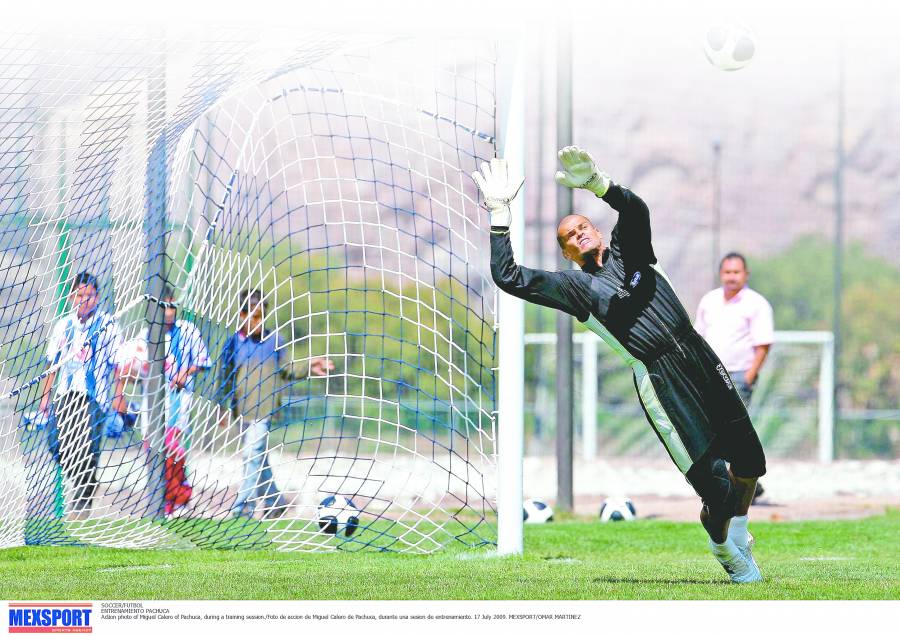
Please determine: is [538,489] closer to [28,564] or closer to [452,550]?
[452,550]

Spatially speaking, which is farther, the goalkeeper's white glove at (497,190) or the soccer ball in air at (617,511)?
the soccer ball in air at (617,511)

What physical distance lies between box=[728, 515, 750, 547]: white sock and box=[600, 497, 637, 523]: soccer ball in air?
384cm

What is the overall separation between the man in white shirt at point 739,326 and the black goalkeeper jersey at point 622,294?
13.1 feet

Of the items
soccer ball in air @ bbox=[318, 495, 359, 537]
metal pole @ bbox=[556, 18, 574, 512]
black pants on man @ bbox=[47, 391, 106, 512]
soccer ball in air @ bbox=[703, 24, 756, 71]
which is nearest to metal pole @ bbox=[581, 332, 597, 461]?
metal pole @ bbox=[556, 18, 574, 512]

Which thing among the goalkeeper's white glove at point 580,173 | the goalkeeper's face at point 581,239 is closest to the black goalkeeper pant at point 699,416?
the goalkeeper's face at point 581,239

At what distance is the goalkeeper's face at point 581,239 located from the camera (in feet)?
19.5

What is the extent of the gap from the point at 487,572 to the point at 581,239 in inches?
68.6

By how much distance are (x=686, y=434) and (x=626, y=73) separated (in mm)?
52458

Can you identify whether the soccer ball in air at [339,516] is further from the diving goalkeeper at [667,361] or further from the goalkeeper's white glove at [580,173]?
the goalkeeper's white glove at [580,173]

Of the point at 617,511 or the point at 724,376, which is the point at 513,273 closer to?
the point at 724,376

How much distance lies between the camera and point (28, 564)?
690 centimetres

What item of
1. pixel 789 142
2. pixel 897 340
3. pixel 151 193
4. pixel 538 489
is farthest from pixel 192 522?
pixel 789 142

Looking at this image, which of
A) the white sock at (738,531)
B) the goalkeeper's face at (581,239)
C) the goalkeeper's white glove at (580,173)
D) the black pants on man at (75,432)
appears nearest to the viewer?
the goalkeeper's white glove at (580,173)

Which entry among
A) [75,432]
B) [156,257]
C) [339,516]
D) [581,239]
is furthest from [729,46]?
[75,432]
